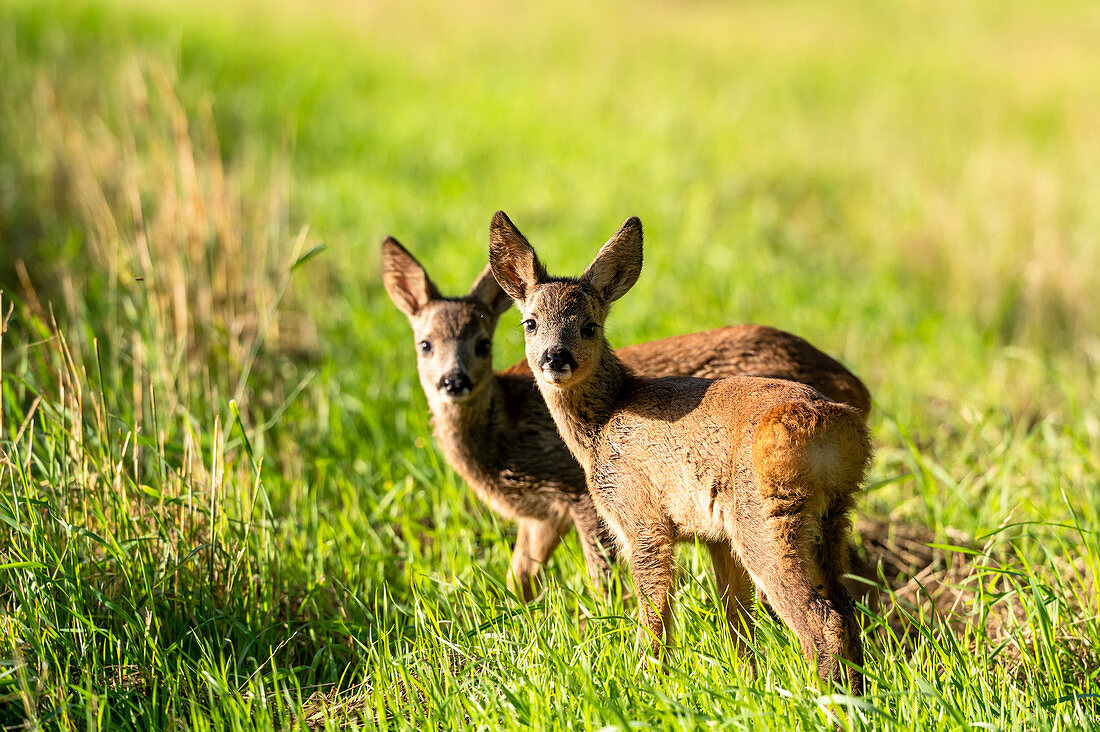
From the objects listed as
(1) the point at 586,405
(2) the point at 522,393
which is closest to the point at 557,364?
(1) the point at 586,405

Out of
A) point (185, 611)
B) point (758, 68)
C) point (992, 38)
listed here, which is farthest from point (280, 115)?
point (992, 38)

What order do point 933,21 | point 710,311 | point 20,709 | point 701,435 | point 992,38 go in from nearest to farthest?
1. point 20,709
2. point 701,435
3. point 710,311
4. point 992,38
5. point 933,21

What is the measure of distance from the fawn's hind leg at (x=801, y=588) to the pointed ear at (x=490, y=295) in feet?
6.45

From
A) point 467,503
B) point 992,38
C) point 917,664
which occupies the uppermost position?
point 992,38

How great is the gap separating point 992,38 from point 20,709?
53.6 feet

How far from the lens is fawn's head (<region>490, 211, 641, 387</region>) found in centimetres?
362

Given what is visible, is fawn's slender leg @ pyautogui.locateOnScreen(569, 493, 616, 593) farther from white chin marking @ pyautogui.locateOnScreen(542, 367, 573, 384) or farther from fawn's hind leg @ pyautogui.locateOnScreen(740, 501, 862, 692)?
fawn's hind leg @ pyautogui.locateOnScreen(740, 501, 862, 692)

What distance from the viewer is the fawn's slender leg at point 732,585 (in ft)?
11.8

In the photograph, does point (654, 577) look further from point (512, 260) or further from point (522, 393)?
point (522, 393)

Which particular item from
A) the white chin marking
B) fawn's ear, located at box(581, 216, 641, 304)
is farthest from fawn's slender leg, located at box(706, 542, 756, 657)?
fawn's ear, located at box(581, 216, 641, 304)

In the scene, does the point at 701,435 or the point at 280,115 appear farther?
the point at 280,115

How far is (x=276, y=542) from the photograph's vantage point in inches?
154

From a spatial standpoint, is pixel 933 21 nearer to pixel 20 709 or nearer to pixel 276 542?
pixel 276 542

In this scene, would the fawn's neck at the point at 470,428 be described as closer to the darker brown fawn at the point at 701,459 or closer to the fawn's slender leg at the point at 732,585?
the darker brown fawn at the point at 701,459
